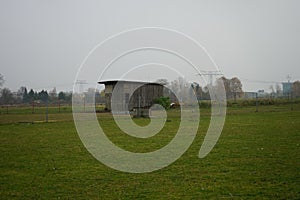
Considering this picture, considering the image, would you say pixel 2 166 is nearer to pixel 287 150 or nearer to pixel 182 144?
pixel 182 144

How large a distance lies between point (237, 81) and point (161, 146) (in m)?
61.4

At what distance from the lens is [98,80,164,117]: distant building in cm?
3234

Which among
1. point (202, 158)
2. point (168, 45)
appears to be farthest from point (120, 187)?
point (168, 45)

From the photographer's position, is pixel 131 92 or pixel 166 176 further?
pixel 131 92

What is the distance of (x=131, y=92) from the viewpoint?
1334 inches

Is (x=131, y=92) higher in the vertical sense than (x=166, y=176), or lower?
higher

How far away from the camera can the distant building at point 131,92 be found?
32344 mm

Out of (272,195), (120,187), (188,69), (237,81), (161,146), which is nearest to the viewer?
(272,195)

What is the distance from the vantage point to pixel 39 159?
797 cm

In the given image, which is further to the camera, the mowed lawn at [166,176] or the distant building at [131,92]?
the distant building at [131,92]

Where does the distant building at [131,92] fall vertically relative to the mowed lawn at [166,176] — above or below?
above

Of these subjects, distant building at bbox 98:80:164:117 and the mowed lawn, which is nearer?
the mowed lawn

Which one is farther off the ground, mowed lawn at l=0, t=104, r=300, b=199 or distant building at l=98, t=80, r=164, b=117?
distant building at l=98, t=80, r=164, b=117

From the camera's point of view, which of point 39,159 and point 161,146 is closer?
point 39,159
